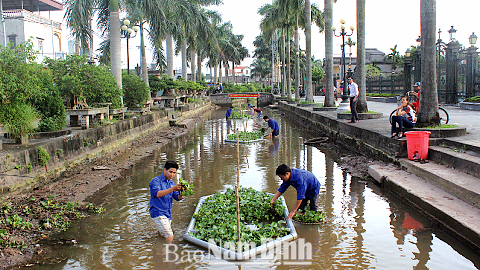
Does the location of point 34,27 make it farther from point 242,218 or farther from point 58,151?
point 242,218

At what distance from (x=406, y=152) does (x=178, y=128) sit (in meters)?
15.9

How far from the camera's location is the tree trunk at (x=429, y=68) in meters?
10.5

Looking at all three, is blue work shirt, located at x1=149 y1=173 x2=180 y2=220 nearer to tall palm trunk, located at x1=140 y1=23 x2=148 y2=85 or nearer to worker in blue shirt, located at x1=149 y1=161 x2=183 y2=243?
worker in blue shirt, located at x1=149 y1=161 x2=183 y2=243

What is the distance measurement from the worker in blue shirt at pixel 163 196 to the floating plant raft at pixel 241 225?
0.44 metres

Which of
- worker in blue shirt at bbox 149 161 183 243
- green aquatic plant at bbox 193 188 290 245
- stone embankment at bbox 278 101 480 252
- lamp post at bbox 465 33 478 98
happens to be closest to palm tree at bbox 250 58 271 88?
lamp post at bbox 465 33 478 98

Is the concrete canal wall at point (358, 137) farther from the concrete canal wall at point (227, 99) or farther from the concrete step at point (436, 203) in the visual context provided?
the concrete canal wall at point (227, 99)

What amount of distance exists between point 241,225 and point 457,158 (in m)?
5.02

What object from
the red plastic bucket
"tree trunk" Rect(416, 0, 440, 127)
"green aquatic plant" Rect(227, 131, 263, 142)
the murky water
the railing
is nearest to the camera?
the murky water

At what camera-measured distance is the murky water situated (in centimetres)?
554

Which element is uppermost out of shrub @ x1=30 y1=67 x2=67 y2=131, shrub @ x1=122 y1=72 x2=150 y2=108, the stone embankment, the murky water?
shrub @ x1=122 y1=72 x2=150 y2=108

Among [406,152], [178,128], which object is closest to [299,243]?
[406,152]

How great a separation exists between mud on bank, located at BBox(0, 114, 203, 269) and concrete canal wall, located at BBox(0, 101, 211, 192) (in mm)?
236

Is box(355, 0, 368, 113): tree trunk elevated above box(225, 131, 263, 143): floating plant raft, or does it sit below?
above

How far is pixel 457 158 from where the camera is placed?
26.4ft
